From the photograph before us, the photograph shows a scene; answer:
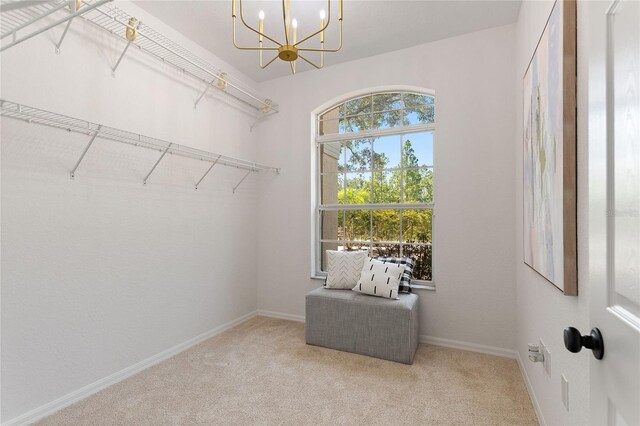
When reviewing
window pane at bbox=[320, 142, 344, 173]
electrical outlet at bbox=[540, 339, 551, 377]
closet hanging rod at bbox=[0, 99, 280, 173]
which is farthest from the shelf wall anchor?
electrical outlet at bbox=[540, 339, 551, 377]

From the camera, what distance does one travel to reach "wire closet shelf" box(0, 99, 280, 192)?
5.83 ft

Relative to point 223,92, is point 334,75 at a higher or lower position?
higher

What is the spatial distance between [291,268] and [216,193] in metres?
1.16

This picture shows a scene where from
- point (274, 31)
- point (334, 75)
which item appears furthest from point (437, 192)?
point (274, 31)

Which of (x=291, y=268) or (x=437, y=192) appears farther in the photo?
(x=291, y=268)

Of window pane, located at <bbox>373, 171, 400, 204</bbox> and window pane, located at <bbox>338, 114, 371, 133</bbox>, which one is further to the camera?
Result: window pane, located at <bbox>338, 114, 371, 133</bbox>

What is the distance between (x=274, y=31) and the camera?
9.17 feet

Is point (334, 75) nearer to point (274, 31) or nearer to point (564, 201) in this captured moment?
point (274, 31)

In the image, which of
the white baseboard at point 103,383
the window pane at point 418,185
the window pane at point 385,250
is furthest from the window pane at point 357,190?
the white baseboard at point 103,383

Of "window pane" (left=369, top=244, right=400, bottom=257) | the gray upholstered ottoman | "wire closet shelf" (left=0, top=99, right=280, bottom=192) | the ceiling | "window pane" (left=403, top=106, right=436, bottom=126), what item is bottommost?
the gray upholstered ottoman

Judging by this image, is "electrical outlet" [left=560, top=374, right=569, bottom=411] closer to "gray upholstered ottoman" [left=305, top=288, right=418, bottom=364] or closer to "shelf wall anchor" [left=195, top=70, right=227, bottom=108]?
"gray upholstered ottoman" [left=305, top=288, right=418, bottom=364]

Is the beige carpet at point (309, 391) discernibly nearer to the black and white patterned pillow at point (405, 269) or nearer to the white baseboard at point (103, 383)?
Answer: the white baseboard at point (103, 383)

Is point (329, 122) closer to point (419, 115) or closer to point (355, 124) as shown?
point (355, 124)

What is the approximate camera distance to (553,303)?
1.58 metres
